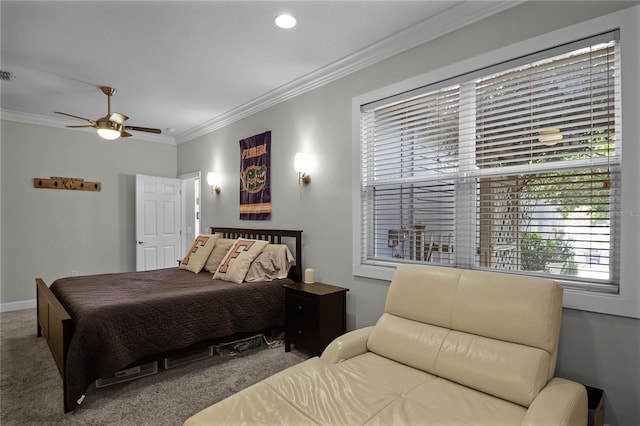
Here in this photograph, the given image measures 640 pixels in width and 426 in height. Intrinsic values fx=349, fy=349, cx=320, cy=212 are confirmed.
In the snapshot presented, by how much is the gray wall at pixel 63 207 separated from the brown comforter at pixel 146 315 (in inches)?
79.0

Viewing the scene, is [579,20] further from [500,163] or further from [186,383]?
[186,383]

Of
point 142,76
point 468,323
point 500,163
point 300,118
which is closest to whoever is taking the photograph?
point 468,323

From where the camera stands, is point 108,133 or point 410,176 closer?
point 410,176

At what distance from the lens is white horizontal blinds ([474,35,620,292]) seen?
77.2 inches

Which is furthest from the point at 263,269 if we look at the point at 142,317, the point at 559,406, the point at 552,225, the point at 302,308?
the point at 559,406

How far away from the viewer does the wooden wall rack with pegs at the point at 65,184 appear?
5.01 metres

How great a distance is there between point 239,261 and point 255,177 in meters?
1.32

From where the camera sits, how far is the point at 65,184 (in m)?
5.19

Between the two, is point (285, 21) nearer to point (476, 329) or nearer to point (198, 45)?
point (198, 45)

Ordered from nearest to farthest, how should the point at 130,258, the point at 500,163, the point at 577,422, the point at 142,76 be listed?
the point at 577,422 < the point at 500,163 < the point at 142,76 < the point at 130,258

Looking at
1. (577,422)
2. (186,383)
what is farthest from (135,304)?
(577,422)

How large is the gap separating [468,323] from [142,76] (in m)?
3.73

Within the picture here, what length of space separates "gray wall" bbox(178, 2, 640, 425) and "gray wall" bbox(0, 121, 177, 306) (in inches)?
54.3

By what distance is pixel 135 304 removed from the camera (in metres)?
2.65
